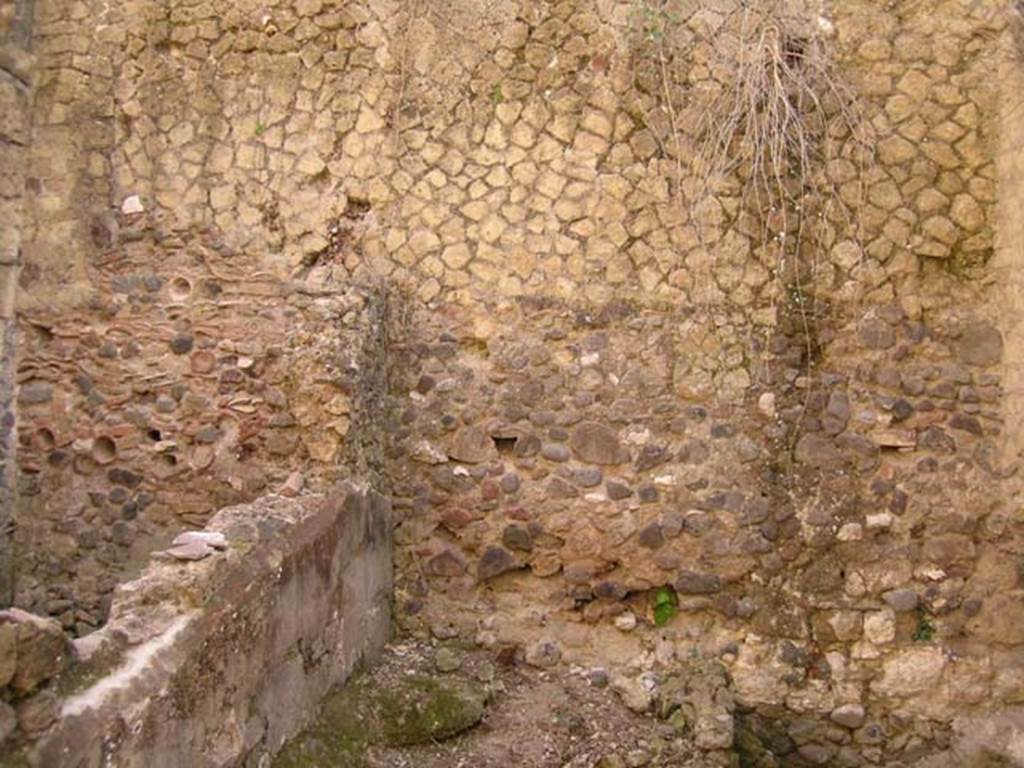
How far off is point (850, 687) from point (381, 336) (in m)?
2.60

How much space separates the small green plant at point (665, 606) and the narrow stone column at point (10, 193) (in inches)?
120

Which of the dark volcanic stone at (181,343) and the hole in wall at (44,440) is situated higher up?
the dark volcanic stone at (181,343)

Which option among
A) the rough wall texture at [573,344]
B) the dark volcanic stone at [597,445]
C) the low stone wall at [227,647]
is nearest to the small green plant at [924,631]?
the rough wall texture at [573,344]

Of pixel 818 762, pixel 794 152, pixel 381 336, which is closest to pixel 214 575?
pixel 381 336

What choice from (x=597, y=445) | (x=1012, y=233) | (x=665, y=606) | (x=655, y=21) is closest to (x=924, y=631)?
(x=665, y=606)

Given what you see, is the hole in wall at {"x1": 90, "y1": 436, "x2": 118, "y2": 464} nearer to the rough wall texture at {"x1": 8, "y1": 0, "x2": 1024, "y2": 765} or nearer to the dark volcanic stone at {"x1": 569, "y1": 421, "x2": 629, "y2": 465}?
the rough wall texture at {"x1": 8, "y1": 0, "x2": 1024, "y2": 765}

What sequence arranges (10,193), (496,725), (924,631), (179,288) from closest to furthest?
1. (496,725)
2. (924,631)
3. (179,288)
4. (10,193)

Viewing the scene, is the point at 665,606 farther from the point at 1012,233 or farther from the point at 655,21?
the point at 655,21

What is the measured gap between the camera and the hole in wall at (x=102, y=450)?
205 inches

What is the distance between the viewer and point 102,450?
17.2 feet

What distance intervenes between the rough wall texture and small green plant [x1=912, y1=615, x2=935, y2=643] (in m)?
0.02

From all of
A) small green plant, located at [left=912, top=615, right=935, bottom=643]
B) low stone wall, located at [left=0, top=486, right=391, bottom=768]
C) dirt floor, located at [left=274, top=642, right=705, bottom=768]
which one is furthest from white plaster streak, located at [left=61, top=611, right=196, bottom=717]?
small green plant, located at [left=912, top=615, right=935, bottom=643]

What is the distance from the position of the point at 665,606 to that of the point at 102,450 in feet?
8.87

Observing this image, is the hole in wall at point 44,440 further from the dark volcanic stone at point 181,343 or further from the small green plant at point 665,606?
the small green plant at point 665,606
